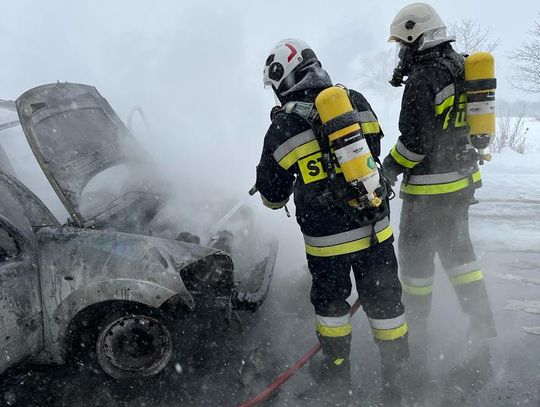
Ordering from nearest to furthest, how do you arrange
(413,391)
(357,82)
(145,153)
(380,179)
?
(380,179) < (413,391) < (145,153) < (357,82)

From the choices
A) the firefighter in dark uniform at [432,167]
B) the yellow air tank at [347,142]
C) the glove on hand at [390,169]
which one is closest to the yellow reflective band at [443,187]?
the firefighter in dark uniform at [432,167]

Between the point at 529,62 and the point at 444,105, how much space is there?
1773 cm

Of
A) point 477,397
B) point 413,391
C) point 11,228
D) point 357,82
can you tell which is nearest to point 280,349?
point 413,391

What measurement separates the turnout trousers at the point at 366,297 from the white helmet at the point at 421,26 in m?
1.39

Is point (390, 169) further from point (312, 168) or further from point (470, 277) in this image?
point (470, 277)

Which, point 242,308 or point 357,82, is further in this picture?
point 357,82

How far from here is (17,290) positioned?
2.70m

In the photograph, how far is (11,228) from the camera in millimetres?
2773

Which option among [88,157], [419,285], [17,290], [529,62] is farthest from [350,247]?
[529,62]

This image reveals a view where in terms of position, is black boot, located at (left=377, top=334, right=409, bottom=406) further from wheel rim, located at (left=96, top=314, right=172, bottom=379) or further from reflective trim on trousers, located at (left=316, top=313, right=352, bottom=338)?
wheel rim, located at (left=96, top=314, right=172, bottom=379)

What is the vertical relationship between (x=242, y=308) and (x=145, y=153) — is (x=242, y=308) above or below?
below

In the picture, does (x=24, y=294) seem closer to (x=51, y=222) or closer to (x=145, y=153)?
(x=51, y=222)

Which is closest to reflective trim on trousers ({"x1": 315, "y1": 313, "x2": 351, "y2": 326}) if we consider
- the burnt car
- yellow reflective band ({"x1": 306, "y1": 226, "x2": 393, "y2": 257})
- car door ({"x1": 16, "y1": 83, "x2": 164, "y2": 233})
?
yellow reflective band ({"x1": 306, "y1": 226, "x2": 393, "y2": 257})

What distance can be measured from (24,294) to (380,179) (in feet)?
7.61
